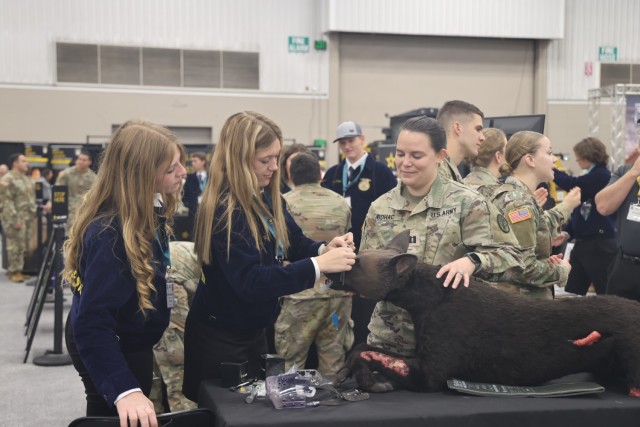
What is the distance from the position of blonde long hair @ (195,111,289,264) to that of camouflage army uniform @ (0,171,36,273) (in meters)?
8.26

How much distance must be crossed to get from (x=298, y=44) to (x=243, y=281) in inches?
557

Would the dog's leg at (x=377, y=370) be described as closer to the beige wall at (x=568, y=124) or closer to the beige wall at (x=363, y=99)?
the beige wall at (x=363, y=99)

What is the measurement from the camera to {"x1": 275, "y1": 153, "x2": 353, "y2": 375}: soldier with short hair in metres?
3.89

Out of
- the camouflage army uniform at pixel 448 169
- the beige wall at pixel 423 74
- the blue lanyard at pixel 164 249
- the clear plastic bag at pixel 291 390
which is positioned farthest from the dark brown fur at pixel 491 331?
the beige wall at pixel 423 74

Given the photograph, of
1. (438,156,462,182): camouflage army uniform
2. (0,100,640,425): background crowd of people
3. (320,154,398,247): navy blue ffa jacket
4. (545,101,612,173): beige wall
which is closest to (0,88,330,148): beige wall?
(545,101,612,173): beige wall

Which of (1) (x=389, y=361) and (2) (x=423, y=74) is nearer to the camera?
(1) (x=389, y=361)

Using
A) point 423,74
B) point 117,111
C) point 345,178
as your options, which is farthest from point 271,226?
point 423,74

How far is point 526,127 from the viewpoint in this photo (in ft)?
14.7

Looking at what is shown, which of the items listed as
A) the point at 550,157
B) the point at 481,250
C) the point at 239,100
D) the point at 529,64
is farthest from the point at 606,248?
the point at 529,64

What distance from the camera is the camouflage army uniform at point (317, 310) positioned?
12.7 ft

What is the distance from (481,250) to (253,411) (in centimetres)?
85

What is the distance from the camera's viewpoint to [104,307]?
6.02ft

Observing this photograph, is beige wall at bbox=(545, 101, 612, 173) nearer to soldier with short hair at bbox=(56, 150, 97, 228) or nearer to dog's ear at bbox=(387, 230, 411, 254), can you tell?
soldier with short hair at bbox=(56, 150, 97, 228)

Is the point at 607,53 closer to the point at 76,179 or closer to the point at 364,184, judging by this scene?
the point at 76,179
